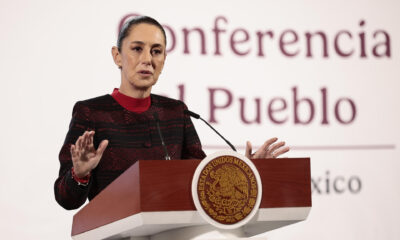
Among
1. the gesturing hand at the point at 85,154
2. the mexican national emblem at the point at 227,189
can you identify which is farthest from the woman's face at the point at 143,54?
the mexican national emblem at the point at 227,189

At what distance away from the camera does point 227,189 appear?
1403mm

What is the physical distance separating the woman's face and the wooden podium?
0.50 meters

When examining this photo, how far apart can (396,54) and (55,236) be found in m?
2.15

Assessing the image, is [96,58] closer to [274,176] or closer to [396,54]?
[396,54]

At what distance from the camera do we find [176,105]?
213 cm

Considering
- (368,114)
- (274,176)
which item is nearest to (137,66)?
(274,176)

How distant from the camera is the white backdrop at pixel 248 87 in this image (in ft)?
10.2

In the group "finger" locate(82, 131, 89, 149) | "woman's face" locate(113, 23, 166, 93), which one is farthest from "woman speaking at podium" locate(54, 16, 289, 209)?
"finger" locate(82, 131, 89, 149)

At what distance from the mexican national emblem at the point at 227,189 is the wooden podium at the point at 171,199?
0.08 feet

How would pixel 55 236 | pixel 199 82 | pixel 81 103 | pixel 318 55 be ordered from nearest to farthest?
1. pixel 81 103
2. pixel 55 236
3. pixel 199 82
4. pixel 318 55

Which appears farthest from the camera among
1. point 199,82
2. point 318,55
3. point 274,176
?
point 318,55

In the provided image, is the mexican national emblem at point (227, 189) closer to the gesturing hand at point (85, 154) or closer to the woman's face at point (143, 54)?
the gesturing hand at point (85, 154)

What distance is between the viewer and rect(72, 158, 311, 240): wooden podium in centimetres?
134

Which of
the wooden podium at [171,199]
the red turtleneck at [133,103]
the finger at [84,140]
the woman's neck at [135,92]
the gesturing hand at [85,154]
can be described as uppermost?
the woman's neck at [135,92]
